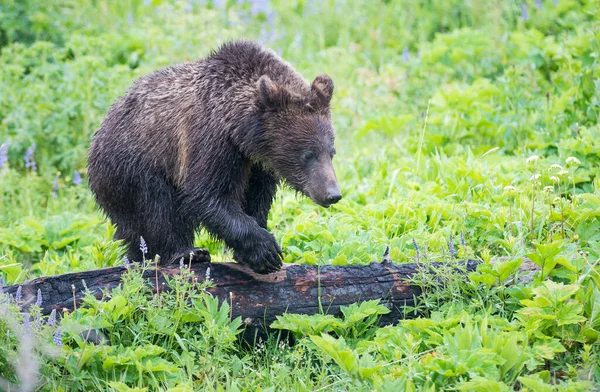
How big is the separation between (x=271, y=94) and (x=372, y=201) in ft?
6.45

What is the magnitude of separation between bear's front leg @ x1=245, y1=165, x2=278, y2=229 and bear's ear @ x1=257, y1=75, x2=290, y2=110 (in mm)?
613

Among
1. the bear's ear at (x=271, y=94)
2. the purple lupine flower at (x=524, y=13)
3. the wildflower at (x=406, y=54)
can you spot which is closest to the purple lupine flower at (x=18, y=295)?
the bear's ear at (x=271, y=94)

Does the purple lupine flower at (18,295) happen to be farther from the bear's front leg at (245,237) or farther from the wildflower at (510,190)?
the wildflower at (510,190)

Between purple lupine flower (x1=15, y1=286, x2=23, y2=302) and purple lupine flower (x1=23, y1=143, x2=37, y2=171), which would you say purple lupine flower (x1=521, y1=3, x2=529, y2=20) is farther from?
purple lupine flower (x1=15, y1=286, x2=23, y2=302)

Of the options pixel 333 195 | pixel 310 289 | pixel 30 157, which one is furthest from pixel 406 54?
pixel 310 289

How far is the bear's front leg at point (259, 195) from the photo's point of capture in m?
5.77

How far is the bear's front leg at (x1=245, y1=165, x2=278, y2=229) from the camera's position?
5766 mm

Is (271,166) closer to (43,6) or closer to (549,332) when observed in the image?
(549,332)

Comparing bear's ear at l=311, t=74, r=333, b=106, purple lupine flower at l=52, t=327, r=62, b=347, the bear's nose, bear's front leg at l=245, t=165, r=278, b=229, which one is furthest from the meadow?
bear's ear at l=311, t=74, r=333, b=106

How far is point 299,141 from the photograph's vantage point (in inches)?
212

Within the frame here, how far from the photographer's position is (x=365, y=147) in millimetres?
8414

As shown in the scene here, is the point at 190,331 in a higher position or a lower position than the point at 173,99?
lower

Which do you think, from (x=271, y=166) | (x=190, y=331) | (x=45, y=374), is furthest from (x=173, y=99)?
(x=45, y=374)

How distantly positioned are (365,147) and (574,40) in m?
2.36
